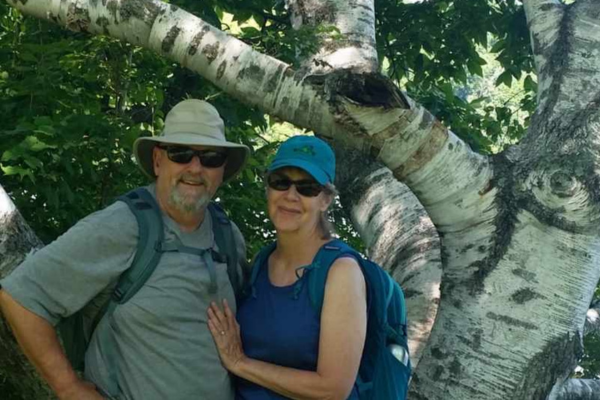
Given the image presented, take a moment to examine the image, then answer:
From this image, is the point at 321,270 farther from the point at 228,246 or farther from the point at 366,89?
the point at 366,89

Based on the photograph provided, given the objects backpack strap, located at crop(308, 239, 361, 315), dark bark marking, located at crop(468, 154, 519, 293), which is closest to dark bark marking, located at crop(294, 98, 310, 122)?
backpack strap, located at crop(308, 239, 361, 315)

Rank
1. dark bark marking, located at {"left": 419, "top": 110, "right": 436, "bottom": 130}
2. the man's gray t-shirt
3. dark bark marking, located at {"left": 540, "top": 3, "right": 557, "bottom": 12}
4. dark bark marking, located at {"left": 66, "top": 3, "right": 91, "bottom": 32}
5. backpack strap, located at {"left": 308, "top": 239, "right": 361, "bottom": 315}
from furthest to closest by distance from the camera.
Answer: dark bark marking, located at {"left": 540, "top": 3, "right": 557, "bottom": 12}
dark bark marking, located at {"left": 66, "top": 3, "right": 91, "bottom": 32}
dark bark marking, located at {"left": 419, "top": 110, "right": 436, "bottom": 130}
backpack strap, located at {"left": 308, "top": 239, "right": 361, "bottom": 315}
the man's gray t-shirt

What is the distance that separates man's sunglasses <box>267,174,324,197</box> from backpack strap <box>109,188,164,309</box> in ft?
1.31

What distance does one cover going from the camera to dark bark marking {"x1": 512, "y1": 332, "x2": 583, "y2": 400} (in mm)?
3129

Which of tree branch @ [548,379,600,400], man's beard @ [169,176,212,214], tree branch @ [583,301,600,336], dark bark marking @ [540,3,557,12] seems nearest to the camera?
man's beard @ [169,176,212,214]

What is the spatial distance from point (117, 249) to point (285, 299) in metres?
0.53

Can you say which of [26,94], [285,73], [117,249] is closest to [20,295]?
[117,249]

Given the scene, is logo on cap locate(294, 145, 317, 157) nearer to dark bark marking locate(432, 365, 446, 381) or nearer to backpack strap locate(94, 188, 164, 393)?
backpack strap locate(94, 188, 164, 393)

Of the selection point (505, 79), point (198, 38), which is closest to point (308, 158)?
point (198, 38)

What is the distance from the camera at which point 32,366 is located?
2.81 metres

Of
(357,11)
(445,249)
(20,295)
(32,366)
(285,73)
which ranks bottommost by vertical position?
(32,366)

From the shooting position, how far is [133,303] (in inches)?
105

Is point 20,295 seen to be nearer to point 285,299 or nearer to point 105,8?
point 285,299

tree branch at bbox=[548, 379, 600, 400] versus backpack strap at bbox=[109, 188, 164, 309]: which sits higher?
backpack strap at bbox=[109, 188, 164, 309]
